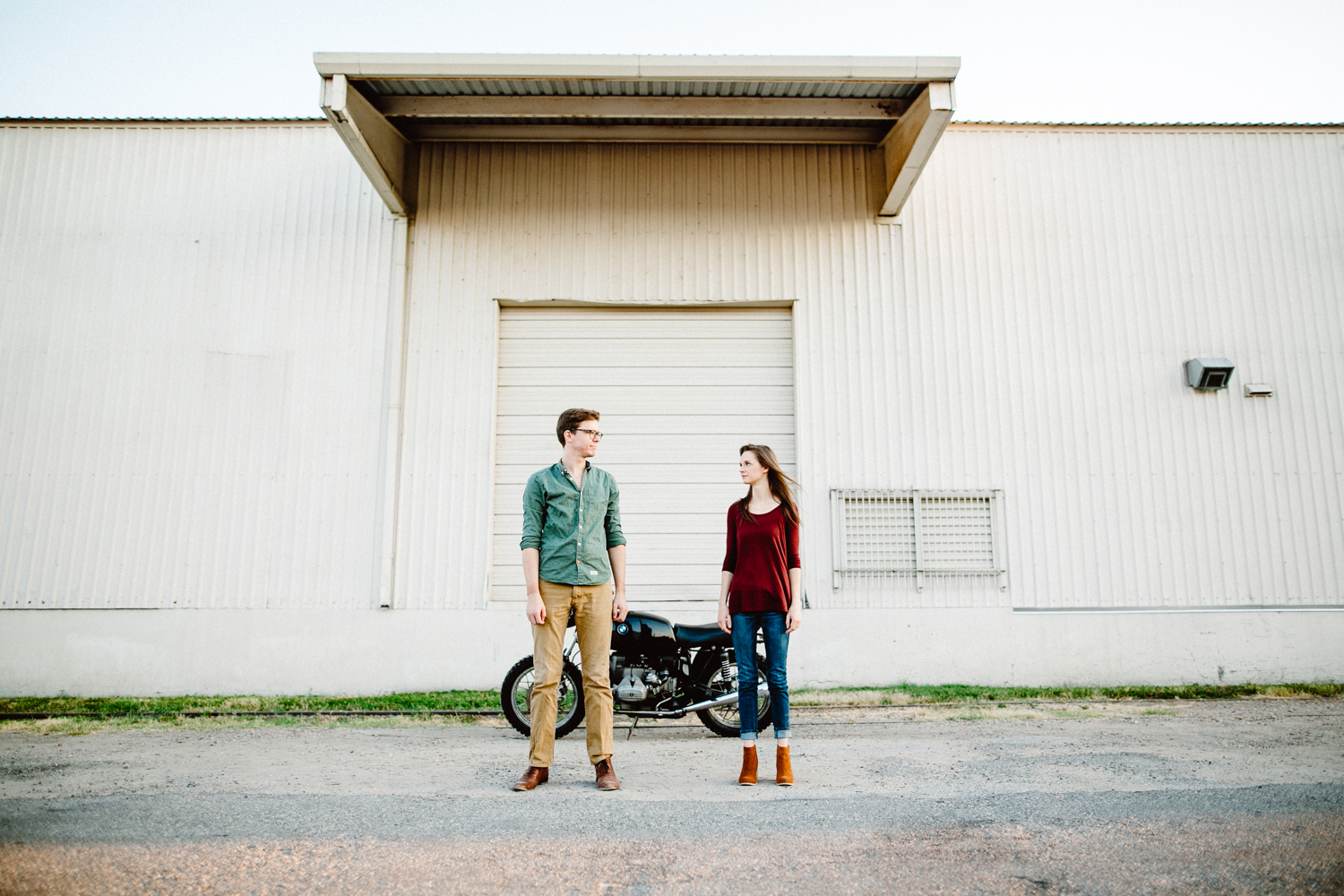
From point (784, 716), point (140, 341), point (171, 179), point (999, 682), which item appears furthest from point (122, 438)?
point (999, 682)

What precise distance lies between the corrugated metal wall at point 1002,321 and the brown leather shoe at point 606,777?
14.0ft

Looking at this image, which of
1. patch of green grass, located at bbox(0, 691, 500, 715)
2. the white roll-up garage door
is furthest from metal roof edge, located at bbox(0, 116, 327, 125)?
patch of green grass, located at bbox(0, 691, 500, 715)

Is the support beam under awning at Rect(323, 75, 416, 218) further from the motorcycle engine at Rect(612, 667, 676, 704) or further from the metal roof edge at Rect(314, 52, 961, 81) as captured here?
the motorcycle engine at Rect(612, 667, 676, 704)

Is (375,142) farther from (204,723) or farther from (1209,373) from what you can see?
(1209,373)

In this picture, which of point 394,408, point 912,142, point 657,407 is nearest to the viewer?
point 912,142

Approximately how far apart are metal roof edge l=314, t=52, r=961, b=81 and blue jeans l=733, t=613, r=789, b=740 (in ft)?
18.0

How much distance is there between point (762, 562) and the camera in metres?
4.41

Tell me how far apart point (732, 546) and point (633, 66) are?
5143 mm

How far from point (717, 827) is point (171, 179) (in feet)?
30.3

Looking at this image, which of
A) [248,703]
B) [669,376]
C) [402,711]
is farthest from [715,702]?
[248,703]

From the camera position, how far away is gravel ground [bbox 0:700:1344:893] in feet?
9.69

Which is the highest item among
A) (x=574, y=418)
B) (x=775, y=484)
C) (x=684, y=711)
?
(x=574, y=418)

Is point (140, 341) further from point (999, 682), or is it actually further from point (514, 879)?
point (999, 682)

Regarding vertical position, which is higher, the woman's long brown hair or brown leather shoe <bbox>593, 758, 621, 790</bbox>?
the woman's long brown hair
